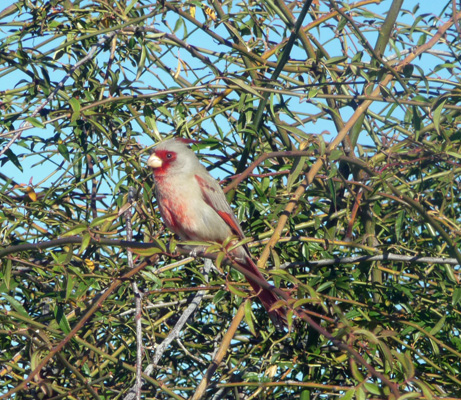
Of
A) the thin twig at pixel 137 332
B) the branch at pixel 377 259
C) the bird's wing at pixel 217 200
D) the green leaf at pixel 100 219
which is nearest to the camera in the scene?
the thin twig at pixel 137 332

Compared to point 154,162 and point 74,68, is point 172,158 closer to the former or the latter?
point 154,162

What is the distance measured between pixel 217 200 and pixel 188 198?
23cm

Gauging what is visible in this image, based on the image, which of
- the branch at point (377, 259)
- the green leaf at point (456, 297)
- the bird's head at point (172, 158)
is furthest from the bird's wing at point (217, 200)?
the green leaf at point (456, 297)

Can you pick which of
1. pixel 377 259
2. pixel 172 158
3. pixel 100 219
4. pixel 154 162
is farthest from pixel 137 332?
pixel 172 158

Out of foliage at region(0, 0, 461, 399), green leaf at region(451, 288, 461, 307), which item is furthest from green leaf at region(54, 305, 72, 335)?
green leaf at region(451, 288, 461, 307)

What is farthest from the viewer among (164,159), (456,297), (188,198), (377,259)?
(188,198)

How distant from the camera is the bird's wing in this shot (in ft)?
10.6

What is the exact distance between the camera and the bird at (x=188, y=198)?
3.30m

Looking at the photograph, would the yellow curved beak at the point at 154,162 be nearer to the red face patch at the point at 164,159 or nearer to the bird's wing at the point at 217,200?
the red face patch at the point at 164,159

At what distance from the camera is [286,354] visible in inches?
118

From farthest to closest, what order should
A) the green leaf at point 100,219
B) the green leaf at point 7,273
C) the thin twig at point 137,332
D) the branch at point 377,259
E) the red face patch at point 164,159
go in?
the red face patch at point 164,159, the branch at point 377,259, the green leaf at point 7,273, the green leaf at point 100,219, the thin twig at point 137,332

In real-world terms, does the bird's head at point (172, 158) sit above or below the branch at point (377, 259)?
above

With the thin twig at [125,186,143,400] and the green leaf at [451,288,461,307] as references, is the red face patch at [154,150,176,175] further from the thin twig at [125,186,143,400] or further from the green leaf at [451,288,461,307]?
the green leaf at [451,288,461,307]

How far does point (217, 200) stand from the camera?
3.37 meters
